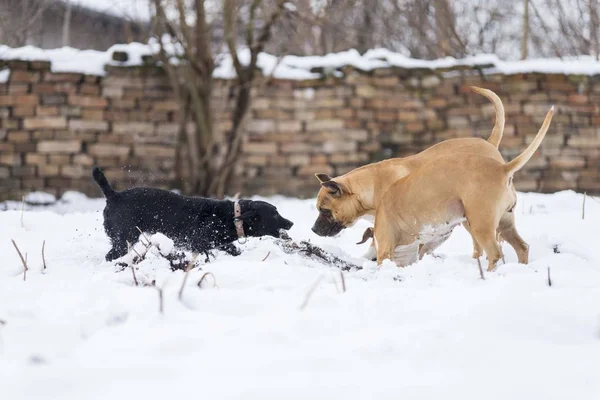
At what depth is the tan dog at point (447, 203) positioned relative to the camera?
13.5 ft

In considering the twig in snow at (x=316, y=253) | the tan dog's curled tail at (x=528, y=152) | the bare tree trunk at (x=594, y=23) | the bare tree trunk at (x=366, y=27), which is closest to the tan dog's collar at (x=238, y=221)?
the twig in snow at (x=316, y=253)

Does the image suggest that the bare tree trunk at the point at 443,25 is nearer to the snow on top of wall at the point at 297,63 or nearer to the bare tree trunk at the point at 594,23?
the bare tree trunk at the point at 594,23

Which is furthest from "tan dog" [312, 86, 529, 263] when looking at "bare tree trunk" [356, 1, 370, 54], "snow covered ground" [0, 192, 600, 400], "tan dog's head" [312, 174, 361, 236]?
"bare tree trunk" [356, 1, 370, 54]

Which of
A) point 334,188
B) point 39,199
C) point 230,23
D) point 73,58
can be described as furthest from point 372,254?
point 73,58

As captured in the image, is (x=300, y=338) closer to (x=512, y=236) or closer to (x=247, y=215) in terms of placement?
(x=512, y=236)

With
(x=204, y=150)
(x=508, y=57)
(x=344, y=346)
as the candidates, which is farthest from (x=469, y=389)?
(x=508, y=57)

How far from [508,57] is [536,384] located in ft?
65.9

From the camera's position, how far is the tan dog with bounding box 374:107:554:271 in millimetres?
4121

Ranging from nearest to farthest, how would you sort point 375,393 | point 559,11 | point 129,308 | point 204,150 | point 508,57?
1. point 375,393
2. point 129,308
3. point 204,150
4. point 559,11
5. point 508,57

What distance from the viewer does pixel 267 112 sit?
10.4 metres

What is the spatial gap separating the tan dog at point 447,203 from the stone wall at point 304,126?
225 inches

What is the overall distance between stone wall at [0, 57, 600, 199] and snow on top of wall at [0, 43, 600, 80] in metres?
0.11

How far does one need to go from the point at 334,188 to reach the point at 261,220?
1.82 feet

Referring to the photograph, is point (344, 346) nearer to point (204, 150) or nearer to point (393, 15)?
point (204, 150)
